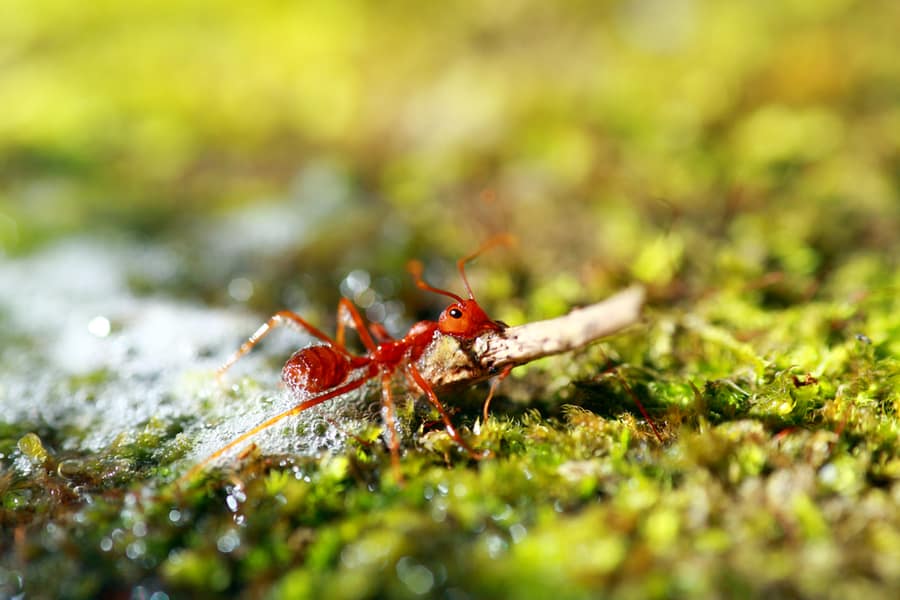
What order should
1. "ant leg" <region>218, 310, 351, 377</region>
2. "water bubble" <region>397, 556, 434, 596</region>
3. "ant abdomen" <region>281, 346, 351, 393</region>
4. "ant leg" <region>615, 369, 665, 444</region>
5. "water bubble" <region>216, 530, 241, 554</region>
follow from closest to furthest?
"water bubble" <region>397, 556, 434, 596</region>, "water bubble" <region>216, 530, 241, 554</region>, "ant leg" <region>615, 369, 665, 444</region>, "ant abdomen" <region>281, 346, 351, 393</region>, "ant leg" <region>218, 310, 351, 377</region>

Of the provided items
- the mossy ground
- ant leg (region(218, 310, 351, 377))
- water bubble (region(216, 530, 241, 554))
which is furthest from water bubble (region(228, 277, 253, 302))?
water bubble (region(216, 530, 241, 554))

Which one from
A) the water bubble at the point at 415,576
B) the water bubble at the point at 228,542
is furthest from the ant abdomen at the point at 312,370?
the water bubble at the point at 415,576

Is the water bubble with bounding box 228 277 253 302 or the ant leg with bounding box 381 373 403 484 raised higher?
the water bubble with bounding box 228 277 253 302

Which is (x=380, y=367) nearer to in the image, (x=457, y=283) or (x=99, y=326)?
(x=457, y=283)

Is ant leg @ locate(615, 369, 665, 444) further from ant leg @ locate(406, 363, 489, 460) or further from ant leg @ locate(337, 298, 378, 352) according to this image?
ant leg @ locate(337, 298, 378, 352)

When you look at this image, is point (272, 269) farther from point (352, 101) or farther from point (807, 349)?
point (807, 349)

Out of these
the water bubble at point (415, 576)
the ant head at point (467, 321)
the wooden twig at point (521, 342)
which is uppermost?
the ant head at point (467, 321)

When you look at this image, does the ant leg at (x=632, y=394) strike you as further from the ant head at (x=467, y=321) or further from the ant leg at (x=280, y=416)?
the ant leg at (x=280, y=416)
